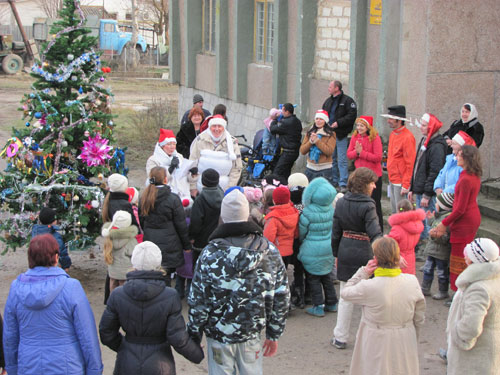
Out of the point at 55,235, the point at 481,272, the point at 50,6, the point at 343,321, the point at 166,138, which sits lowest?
the point at 343,321

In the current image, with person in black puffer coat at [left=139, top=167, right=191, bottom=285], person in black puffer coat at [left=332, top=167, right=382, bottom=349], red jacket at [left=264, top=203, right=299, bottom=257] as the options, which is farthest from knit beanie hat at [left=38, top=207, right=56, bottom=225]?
person in black puffer coat at [left=332, top=167, right=382, bottom=349]

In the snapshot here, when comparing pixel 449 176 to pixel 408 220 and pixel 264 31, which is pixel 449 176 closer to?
pixel 408 220

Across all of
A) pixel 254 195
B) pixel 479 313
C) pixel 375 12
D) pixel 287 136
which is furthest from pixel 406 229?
pixel 375 12

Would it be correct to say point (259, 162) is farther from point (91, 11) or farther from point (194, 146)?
point (91, 11)

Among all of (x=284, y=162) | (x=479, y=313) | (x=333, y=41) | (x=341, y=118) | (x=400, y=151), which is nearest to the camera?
(x=479, y=313)

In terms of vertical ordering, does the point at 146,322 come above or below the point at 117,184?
below

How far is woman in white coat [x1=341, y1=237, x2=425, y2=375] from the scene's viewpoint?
15.9 feet

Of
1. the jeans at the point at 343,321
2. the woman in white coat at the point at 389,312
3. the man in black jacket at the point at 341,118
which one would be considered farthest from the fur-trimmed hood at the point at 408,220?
the man in black jacket at the point at 341,118

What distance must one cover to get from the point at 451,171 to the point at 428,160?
723 millimetres

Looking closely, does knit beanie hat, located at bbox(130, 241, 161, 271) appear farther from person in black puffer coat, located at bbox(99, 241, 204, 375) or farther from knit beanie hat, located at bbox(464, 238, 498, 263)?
knit beanie hat, located at bbox(464, 238, 498, 263)

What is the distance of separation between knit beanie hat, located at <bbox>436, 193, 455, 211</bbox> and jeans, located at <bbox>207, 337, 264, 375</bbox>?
359 cm

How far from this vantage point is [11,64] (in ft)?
122

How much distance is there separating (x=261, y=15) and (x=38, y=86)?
9.65 m

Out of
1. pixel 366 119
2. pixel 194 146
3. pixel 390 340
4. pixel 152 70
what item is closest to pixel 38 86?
pixel 194 146
